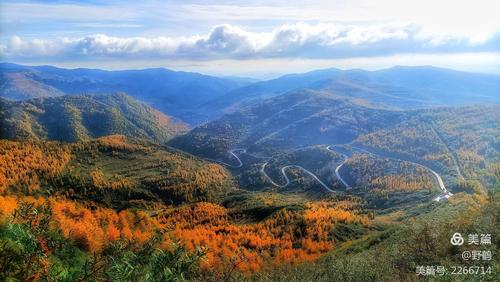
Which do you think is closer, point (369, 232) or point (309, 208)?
point (369, 232)

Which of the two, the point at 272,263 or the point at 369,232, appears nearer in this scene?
the point at 272,263

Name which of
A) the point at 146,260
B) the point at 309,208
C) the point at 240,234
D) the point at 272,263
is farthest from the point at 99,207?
the point at 146,260

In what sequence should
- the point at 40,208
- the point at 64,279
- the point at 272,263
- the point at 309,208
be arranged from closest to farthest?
the point at 64,279, the point at 40,208, the point at 272,263, the point at 309,208

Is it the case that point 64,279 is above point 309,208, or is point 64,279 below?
above

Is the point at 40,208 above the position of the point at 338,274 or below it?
above

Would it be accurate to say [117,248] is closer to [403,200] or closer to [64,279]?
[64,279]

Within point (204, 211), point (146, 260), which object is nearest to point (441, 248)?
point (146, 260)

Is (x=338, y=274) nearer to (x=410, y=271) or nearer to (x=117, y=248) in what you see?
(x=410, y=271)

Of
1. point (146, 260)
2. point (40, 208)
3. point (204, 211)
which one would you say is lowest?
point (204, 211)

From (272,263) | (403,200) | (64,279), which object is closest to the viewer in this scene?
(64,279)
